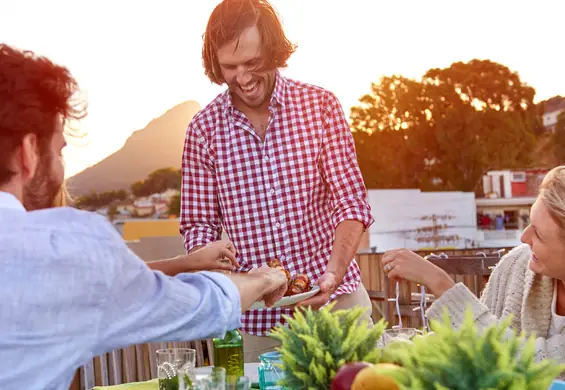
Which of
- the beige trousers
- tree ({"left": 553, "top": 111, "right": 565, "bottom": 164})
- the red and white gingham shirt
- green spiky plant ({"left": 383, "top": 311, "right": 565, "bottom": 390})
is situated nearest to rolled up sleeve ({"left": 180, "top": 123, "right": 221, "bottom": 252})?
the red and white gingham shirt

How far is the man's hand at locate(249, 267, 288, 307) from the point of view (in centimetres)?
204

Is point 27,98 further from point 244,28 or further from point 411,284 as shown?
point 411,284

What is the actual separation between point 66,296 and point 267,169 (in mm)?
1684

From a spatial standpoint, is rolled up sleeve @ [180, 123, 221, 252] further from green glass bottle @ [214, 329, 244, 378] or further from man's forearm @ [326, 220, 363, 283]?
green glass bottle @ [214, 329, 244, 378]

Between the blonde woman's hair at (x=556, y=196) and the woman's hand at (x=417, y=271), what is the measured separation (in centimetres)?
41

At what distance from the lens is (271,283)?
2047mm

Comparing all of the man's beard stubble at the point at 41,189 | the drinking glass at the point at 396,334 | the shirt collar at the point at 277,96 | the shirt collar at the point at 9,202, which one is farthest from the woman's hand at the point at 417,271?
the shirt collar at the point at 9,202

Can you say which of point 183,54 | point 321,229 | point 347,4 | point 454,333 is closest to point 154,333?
point 454,333

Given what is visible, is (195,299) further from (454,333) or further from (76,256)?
(454,333)

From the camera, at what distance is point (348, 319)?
1.55 metres

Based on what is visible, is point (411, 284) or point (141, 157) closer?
point (411, 284)

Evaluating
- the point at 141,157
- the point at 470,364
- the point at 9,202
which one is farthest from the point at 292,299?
the point at 141,157

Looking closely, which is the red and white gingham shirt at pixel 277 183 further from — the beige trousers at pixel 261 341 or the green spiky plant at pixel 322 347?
the green spiky plant at pixel 322 347

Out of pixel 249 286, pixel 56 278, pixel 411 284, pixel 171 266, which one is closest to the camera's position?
pixel 56 278
